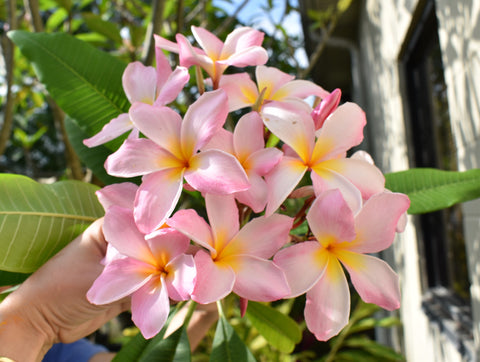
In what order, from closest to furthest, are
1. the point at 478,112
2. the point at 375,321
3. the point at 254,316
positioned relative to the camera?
the point at 254,316 < the point at 478,112 < the point at 375,321

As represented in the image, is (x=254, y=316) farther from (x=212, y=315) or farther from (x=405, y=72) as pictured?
(x=405, y=72)

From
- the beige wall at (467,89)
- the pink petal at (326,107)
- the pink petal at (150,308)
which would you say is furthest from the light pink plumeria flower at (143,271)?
the beige wall at (467,89)

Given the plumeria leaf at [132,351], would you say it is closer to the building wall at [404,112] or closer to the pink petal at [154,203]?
the pink petal at [154,203]

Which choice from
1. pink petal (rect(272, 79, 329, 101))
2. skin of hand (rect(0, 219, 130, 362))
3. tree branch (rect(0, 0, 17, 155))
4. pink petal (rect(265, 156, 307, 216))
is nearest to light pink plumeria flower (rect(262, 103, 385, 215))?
pink petal (rect(265, 156, 307, 216))

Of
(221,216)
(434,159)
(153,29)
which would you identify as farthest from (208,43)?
(434,159)

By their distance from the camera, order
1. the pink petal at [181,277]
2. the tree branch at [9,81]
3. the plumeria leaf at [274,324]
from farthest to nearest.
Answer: the tree branch at [9,81] → the plumeria leaf at [274,324] → the pink petal at [181,277]

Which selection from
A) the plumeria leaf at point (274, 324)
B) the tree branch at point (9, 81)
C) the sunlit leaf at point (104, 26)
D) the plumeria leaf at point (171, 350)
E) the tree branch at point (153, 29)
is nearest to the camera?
the plumeria leaf at point (171, 350)

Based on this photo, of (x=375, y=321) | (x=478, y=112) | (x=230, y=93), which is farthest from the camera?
(x=375, y=321)

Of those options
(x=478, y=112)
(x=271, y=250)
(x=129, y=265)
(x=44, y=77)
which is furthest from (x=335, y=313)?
(x=478, y=112)
